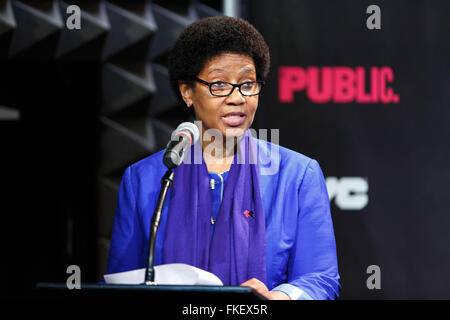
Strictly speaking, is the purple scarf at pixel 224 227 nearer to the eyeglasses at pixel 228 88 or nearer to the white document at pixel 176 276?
the eyeglasses at pixel 228 88

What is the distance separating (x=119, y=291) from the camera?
1312 mm

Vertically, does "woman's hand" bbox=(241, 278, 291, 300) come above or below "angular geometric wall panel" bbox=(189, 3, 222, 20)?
below

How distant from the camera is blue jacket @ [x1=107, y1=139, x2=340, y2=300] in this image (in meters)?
2.07

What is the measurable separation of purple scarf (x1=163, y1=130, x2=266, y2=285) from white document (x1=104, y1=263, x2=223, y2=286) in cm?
43

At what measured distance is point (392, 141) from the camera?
3684 millimetres

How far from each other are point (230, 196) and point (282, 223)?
22cm

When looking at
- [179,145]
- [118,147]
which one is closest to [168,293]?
[179,145]

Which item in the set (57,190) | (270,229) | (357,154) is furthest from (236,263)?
(57,190)

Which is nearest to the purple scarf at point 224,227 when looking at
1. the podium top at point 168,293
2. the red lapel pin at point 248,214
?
the red lapel pin at point 248,214

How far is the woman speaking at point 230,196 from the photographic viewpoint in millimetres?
2104

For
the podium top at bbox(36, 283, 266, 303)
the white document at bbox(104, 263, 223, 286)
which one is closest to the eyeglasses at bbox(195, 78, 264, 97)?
the white document at bbox(104, 263, 223, 286)

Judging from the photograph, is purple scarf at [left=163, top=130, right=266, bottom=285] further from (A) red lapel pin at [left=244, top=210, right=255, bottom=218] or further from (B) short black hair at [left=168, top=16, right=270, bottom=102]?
(B) short black hair at [left=168, top=16, right=270, bottom=102]

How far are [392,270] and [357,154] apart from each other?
A: 0.75 metres

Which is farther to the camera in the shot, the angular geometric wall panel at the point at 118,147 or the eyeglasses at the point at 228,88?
the angular geometric wall panel at the point at 118,147
